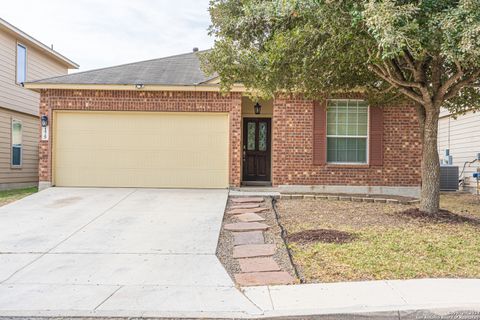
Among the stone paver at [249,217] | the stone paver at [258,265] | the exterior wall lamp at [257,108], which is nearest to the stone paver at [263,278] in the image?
the stone paver at [258,265]

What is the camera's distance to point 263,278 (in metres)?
5.23

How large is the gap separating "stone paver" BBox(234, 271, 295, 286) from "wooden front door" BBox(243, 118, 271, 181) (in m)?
8.19

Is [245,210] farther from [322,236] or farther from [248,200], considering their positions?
[322,236]

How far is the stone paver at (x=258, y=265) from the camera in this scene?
5.59 metres

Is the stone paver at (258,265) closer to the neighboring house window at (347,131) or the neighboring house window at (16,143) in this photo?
the neighboring house window at (347,131)

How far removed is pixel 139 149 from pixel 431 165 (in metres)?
7.75

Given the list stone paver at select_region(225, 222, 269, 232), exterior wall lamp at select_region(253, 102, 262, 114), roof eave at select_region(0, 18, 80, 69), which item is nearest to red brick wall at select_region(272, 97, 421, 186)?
exterior wall lamp at select_region(253, 102, 262, 114)

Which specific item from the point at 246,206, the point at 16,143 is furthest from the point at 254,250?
the point at 16,143

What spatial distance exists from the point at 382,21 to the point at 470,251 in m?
3.63

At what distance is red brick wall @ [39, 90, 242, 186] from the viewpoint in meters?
11.9

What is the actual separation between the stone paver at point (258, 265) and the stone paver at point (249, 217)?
2366mm

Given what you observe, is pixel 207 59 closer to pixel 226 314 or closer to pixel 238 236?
pixel 238 236

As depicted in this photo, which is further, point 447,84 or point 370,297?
point 447,84

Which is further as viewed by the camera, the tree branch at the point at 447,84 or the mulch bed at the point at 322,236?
the tree branch at the point at 447,84
